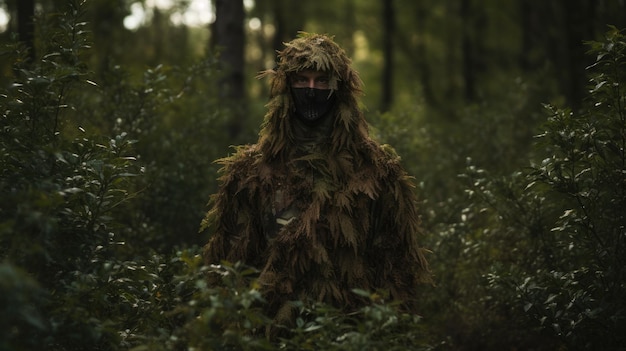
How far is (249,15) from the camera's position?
20875 millimetres

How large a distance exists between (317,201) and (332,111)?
62 centimetres

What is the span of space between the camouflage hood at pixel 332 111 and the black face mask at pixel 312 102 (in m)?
0.05

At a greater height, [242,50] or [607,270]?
[242,50]

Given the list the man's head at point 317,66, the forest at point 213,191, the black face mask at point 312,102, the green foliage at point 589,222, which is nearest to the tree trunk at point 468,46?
the forest at point 213,191

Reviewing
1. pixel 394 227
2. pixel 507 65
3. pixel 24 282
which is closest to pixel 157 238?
pixel 394 227

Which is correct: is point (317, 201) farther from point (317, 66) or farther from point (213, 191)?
point (213, 191)

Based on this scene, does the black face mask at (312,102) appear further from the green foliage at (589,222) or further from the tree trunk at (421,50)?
the tree trunk at (421,50)

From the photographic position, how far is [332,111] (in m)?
4.35

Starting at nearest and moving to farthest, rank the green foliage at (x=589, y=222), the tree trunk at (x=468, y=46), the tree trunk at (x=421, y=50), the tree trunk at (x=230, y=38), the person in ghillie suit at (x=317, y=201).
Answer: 1. the person in ghillie suit at (x=317, y=201)
2. the green foliage at (x=589, y=222)
3. the tree trunk at (x=230, y=38)
4. the tree trunk at (x=468, y=46)
5. the tree trunk at (x=421, y=50)

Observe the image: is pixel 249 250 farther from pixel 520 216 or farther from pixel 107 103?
pixel 107 103

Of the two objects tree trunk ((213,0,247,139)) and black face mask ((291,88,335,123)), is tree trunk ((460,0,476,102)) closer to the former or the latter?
tree trunk ((213,0,247,139))

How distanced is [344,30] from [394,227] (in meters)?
21.7

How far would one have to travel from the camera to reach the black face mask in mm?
4250

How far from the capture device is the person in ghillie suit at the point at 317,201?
164 inches
